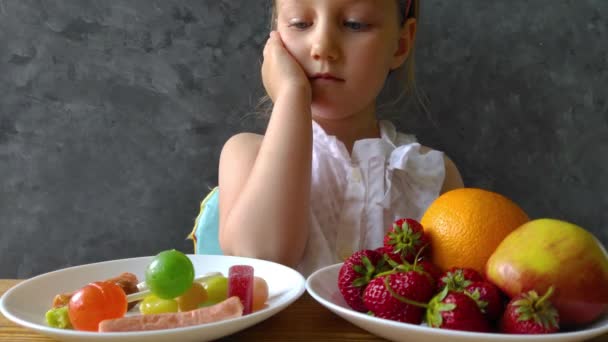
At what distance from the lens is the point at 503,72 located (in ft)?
4.61

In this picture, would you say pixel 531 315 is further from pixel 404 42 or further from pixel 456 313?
pixel 404 42

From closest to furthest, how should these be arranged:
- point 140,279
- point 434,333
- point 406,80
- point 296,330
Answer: point 434,333 → point 296,330 → point 140,279 → point 406,80

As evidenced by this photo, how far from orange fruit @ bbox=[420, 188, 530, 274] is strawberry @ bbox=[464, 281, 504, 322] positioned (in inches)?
3.6

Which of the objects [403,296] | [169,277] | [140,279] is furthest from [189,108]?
[403,296]

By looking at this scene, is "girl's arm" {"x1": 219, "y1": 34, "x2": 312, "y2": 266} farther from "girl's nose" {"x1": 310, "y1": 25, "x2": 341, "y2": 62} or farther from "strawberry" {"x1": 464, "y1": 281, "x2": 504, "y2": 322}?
"strawberry" {"x1": 464, "y1": 281, "x2": 504, "y2": 322}

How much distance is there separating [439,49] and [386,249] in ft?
2.84

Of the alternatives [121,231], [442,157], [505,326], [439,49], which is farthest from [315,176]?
[505,326]

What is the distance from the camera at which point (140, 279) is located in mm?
800

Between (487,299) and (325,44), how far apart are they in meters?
0.65

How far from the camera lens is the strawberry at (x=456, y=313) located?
0.52m

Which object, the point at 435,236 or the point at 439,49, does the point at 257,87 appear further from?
the point at 435,236

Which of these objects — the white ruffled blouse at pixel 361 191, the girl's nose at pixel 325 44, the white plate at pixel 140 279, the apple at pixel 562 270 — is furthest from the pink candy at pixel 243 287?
the girl's nose at pixel 325 44

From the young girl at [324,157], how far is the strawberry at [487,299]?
0.44m

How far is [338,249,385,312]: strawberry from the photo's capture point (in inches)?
24.8
